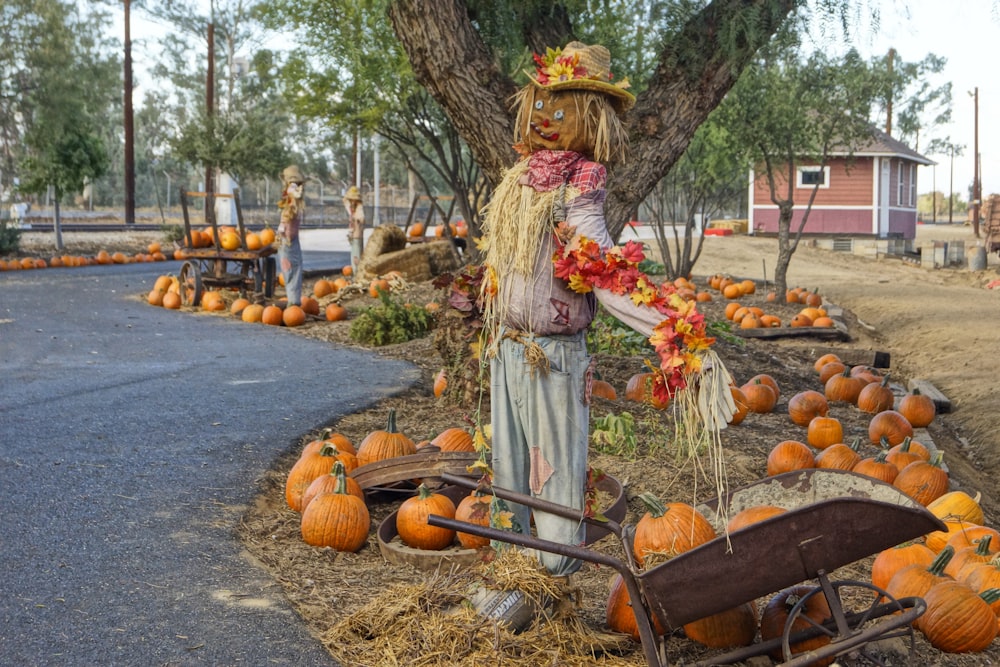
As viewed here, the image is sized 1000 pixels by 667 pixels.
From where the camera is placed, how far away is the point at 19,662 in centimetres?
339

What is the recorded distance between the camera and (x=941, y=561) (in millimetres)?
3875

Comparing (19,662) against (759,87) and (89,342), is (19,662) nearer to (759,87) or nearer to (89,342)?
(89,342)

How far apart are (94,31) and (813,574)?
89.8ft

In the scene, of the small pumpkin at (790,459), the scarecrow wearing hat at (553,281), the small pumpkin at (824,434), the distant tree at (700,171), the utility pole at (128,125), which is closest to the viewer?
the scarecrow wearing hat at (553,281)

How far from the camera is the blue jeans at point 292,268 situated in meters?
A: 14.0

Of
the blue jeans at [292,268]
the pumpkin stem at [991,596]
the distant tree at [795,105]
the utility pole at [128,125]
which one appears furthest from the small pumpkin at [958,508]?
the utility pole at [128,125]

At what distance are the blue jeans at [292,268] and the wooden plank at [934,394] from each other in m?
8.35

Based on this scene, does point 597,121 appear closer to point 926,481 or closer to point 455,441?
point 455,441

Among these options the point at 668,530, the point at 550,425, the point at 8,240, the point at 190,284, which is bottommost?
the point at 668,530

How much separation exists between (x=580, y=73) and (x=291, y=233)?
10779 millimetres

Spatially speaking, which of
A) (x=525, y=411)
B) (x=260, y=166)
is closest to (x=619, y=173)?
(x=525, y=411)

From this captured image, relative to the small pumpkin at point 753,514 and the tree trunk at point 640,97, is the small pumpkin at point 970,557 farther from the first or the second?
the tree trunk at point 640,97

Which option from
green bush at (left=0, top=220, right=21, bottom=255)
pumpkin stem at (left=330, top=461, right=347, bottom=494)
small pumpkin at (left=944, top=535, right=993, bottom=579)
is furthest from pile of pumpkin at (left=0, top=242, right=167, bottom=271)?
small pumpkin at (left=944, top=535, right=993, bottom=579)

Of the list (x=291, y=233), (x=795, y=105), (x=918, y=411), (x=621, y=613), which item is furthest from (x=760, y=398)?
(x=795, y=105)
